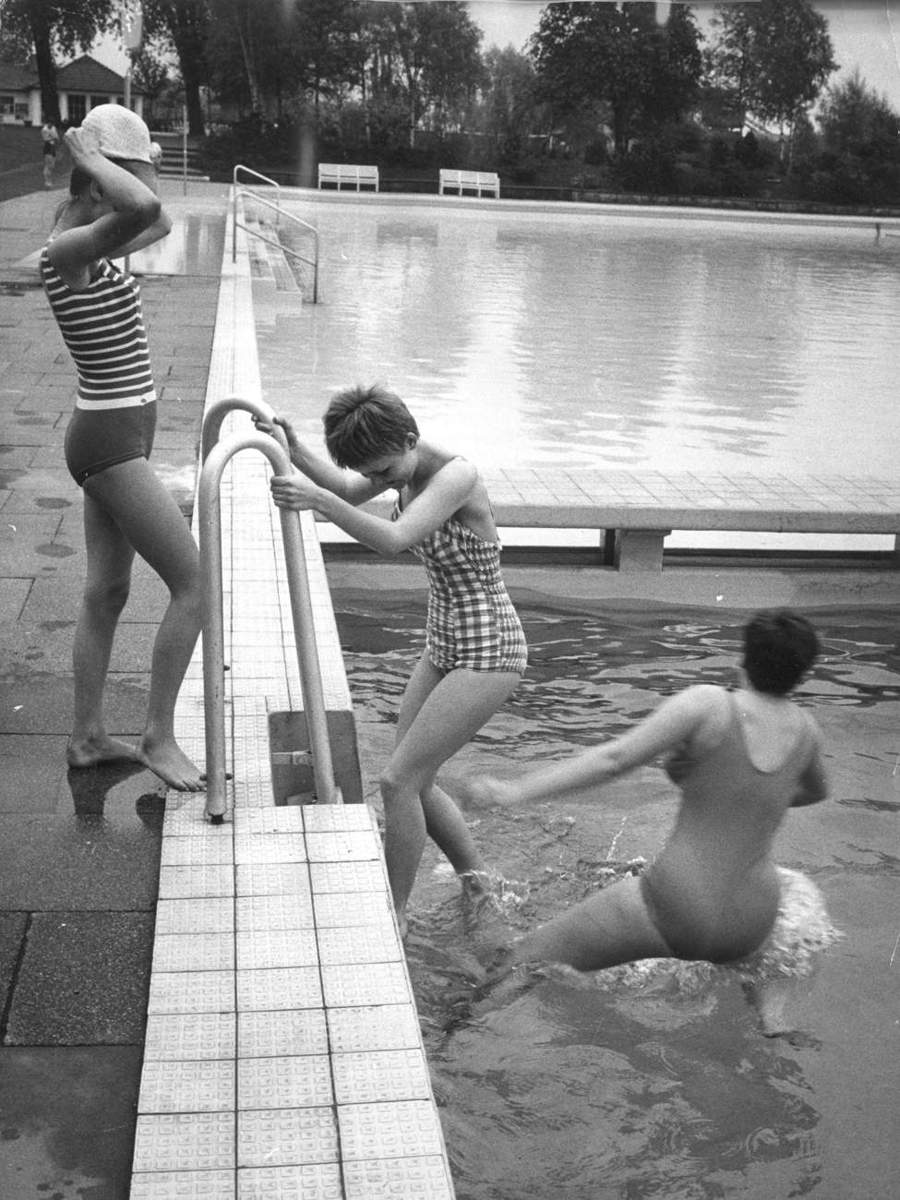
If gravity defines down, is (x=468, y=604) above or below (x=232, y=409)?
below

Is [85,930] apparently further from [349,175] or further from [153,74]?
[153,74]

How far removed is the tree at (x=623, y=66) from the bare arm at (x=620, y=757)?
52.3 meters

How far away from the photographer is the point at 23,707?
4.43 m

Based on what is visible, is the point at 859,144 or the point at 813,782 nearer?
the point at 813,782

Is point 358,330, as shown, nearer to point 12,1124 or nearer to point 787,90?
point 12,1124

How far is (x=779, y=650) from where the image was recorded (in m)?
2.96

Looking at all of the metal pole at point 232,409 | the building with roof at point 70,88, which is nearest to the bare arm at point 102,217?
the metal pole at point 232,409

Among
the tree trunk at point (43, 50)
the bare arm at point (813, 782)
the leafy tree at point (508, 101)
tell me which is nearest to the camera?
the bare arm at point (813, 782)

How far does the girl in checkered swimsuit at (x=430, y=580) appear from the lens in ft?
11.0

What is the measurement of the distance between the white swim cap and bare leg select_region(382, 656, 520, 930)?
150cm

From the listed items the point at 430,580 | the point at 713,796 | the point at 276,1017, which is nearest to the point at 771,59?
the point at 430,580

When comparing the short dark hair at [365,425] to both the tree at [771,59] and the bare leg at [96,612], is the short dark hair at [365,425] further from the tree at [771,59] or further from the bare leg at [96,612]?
the tree at [771,59]

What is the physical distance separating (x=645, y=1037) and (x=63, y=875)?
155cm

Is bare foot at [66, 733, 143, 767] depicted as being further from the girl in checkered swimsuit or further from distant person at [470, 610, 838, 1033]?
distant person at [470, 610, 838, 1033]
